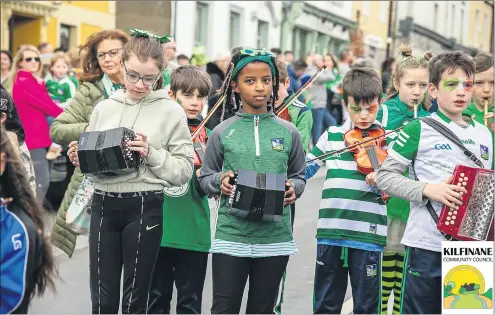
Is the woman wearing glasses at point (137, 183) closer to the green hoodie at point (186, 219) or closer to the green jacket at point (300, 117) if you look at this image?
the green hoodie at point (186, 219)

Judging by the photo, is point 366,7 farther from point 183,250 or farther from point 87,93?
point 183,250

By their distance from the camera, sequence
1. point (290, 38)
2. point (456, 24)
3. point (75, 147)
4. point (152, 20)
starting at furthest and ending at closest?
point (456, 24)
point (290, 38)
point (152, 20)
point (75, 147)

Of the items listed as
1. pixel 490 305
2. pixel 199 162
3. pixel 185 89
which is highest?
pixel 185 89

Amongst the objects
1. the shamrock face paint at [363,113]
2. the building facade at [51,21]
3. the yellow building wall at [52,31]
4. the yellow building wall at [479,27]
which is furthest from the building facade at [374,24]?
the shamrock face paint at [363,113]

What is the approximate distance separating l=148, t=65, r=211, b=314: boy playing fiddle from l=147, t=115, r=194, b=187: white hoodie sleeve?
0.78m

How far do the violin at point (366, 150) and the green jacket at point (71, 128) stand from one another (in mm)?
1655

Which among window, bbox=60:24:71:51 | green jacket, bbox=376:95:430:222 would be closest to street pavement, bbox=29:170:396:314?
green jacket, bbox=376:95:430:222

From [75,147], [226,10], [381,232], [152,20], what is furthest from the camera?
[226,10]

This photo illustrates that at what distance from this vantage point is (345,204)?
6492 mm

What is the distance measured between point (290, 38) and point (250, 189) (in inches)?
1153

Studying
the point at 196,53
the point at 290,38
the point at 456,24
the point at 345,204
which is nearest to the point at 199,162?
the point at 345,204

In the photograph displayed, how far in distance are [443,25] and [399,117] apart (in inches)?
2080

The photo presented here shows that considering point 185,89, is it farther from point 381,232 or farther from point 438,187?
point 438,187

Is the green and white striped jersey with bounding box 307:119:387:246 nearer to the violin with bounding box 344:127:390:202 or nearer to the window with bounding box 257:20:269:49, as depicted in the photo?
the violin with bounding box 344:127:390:202
